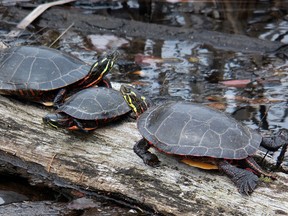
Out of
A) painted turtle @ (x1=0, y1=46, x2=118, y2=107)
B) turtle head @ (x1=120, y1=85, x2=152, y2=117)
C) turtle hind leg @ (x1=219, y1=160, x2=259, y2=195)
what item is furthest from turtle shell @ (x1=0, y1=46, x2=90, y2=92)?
turtle hind leg @ (x1=219, y1=160, x2=259, y2=195)

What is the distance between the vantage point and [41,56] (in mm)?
4926

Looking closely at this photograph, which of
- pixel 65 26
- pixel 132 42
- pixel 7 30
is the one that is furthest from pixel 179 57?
pixel 7 30

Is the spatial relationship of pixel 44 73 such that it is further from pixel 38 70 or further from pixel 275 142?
pixel 275 142

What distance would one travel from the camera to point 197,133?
3.71m

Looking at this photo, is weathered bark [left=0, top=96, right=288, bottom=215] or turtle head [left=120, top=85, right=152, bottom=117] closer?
weathered bark [left=0, top=96, right=288, bottom=215]

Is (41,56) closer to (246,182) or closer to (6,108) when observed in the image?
(6,108)

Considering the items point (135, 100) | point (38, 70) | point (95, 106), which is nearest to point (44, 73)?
point (38, 70)

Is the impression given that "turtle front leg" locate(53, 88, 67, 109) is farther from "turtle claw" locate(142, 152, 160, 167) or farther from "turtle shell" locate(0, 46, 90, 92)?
"turtle claw" locate(142, 152, 160, 167)

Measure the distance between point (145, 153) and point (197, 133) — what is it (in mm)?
477

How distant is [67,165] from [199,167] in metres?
1.07

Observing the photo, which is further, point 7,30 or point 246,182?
point 7,30

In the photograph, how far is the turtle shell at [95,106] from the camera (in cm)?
429

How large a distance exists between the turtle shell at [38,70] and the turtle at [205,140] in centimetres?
111

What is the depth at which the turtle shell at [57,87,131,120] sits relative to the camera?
14.1ft
